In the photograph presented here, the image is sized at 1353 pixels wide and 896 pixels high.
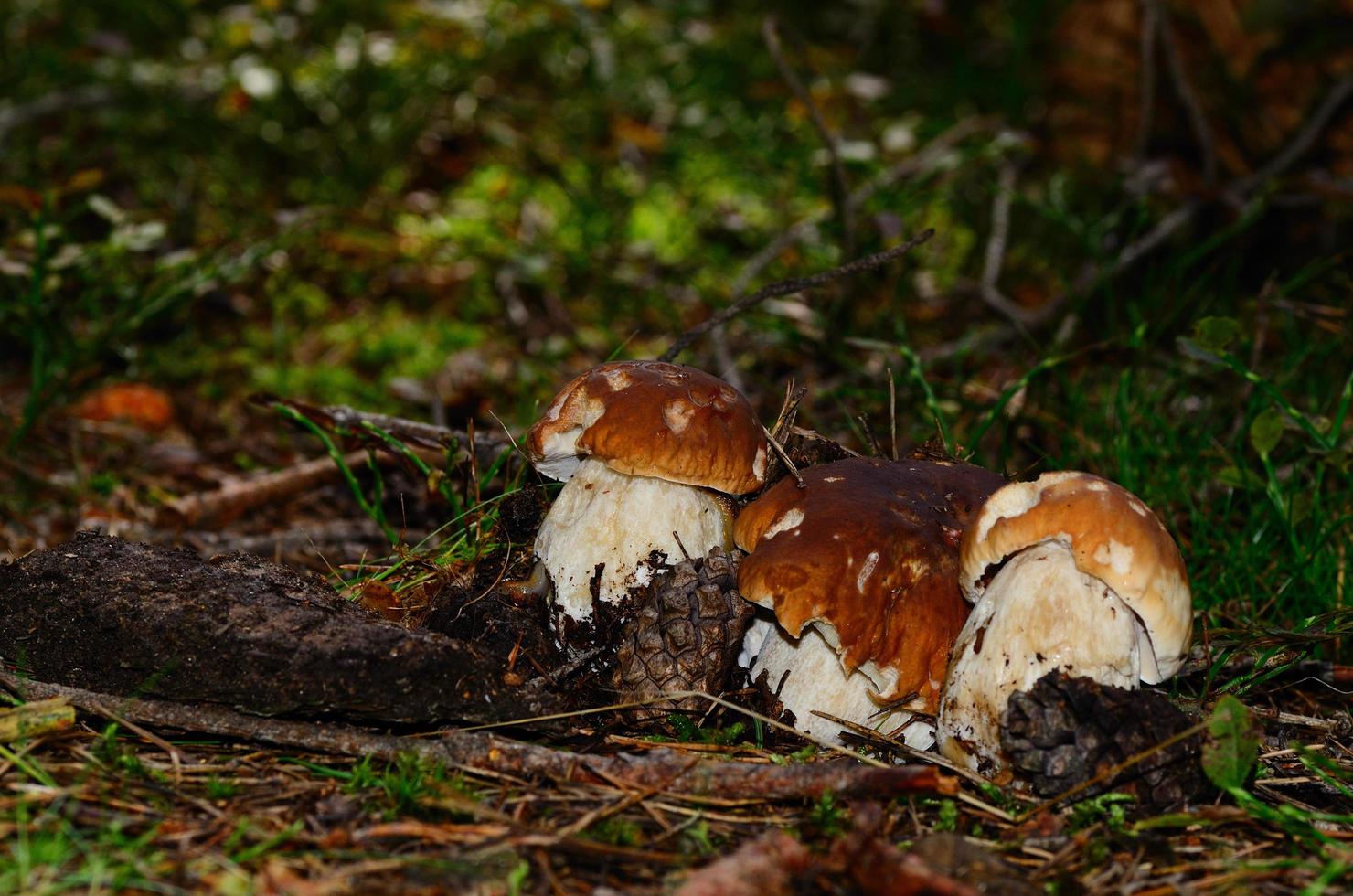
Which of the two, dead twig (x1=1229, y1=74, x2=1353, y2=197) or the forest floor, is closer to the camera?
the forest floor

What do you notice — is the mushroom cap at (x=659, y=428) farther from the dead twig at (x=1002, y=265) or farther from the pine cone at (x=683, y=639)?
the dead twig at (x=1002, y=265)

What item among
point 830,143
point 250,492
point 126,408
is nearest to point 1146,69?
point 830,143

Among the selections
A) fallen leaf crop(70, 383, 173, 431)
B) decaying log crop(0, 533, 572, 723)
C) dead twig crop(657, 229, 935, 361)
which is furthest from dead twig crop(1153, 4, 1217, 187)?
fallen leaf crop(70, 383, 173, 431)

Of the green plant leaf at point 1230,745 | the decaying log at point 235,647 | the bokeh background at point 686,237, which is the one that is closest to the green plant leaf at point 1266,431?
the bokeh background at point 686,237

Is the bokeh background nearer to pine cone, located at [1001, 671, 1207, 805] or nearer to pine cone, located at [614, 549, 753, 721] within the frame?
pine cone, located at [614, 549, 753, 721]

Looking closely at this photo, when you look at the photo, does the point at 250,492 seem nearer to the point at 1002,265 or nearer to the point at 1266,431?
the point at 1266,431

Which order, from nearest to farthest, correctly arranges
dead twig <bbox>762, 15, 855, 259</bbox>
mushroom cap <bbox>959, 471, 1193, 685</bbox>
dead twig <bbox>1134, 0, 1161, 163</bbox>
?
1. mushroom cap <bbox>959, 471, 1193, 685</bbox>
2. dead twig <bbox>762, 15, 855, 259</bbox>
3. dead twig <bbox>1134, 0, 1161, 163</bbox>

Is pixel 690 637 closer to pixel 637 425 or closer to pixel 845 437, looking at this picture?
pixel 637 425
